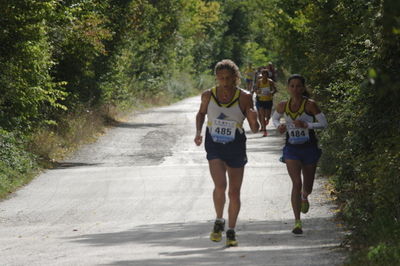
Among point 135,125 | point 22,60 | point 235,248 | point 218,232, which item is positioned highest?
point 22,60

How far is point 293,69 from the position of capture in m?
35.0

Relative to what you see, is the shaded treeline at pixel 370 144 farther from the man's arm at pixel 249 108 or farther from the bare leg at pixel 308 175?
the man's arm at pixel 249 108

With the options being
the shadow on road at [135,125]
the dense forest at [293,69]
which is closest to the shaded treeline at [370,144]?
the dense forest at [293,69]

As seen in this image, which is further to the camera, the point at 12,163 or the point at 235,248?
the point at 12,163

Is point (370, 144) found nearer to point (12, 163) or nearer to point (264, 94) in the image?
point (12, 163)

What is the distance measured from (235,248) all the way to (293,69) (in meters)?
26.0

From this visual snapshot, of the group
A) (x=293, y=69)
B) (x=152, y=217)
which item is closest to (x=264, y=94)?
(x=293, y=69)

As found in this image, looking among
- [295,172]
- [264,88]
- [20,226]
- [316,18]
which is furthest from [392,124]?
[264,88]

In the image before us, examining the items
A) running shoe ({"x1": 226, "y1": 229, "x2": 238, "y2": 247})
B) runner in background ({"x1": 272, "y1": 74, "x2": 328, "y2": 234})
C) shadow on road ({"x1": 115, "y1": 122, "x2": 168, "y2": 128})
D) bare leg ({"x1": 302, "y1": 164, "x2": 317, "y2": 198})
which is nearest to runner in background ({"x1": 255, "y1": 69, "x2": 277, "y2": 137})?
shadow on road ({"x1": 115, "y1": 122, "x2": 168, "y2": 128})

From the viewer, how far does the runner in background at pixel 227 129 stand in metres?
9.55

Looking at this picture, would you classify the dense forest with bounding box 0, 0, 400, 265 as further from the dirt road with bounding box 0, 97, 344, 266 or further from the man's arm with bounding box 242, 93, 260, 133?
the man's arm with bounding box 242, 93, 260, 133

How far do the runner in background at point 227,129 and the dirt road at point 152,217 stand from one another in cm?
48

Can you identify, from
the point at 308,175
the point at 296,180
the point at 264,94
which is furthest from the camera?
the point at 264,94

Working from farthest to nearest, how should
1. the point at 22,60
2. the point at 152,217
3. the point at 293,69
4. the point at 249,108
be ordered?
the point at 293,69, the point at 22,60, the point at 152,217, the point at 249,108
